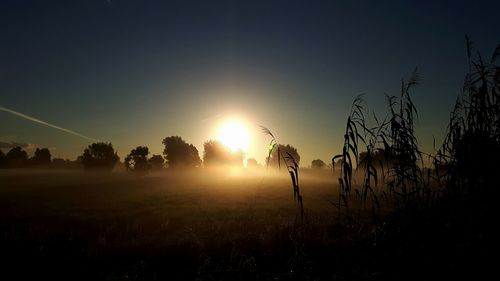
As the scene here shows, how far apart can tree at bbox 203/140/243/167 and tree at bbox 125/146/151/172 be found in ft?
152

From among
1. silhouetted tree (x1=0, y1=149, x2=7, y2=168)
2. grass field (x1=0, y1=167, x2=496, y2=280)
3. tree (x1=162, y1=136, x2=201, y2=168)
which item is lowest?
grass field (x1=0, y1=167, x2=496, y2=280)

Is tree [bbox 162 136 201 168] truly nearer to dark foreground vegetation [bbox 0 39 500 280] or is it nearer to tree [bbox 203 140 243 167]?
tree [bbox 203 140 243 167]

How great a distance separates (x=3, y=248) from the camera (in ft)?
22.1

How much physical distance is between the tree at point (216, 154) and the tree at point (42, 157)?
198 ft

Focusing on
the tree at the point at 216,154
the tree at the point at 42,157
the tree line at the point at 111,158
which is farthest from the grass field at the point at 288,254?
the tree at the point at 216,154

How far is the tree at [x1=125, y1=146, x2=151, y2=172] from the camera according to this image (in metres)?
87.2

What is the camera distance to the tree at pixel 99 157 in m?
84.2

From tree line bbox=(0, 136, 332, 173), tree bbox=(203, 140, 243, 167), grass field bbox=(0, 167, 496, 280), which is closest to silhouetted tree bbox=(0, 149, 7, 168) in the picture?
tree line bbox=(0, 136, 332, 173)

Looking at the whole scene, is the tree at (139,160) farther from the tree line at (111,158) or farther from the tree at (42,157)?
the tree at (42,157)

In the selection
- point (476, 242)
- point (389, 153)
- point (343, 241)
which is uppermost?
point (389, 153)

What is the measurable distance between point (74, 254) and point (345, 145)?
20.8 feet

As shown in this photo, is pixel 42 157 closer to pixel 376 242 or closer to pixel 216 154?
pixel 216 154

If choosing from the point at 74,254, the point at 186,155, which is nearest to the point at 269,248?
the point at 74,254

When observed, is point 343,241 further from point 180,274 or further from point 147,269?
point 147,269
